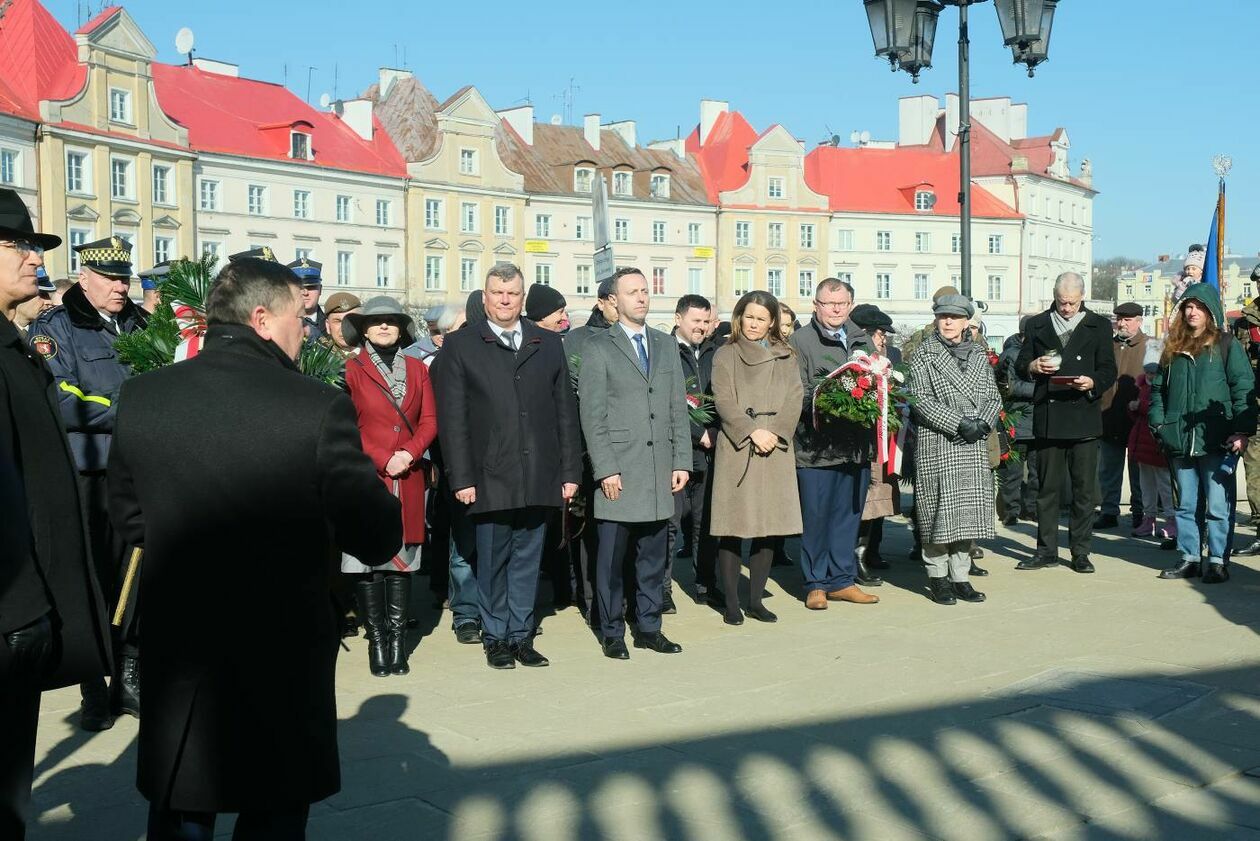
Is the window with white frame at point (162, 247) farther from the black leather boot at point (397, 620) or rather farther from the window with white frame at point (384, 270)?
the black leather boot at point (397, 620)

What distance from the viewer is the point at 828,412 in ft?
31.3

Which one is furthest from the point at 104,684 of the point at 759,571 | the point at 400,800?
the point at 759,571

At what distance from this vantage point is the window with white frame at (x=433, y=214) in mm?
71188

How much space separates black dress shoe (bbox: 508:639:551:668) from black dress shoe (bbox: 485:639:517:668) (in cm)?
3

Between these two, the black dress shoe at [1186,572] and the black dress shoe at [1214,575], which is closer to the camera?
the black dress shoe at [1214,575]

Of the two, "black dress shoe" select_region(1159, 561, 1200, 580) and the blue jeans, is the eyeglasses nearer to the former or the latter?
the blue jeans

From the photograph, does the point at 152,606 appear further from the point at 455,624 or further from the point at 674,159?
the point at 674,159

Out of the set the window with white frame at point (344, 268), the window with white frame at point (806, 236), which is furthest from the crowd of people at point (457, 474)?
the window with white frame at point (806, 236)

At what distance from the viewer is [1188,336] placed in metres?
10.8

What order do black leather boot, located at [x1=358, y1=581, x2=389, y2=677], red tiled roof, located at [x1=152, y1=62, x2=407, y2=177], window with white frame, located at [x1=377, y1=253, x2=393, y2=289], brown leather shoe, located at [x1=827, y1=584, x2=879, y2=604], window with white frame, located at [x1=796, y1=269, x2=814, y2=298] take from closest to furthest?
black leather boot, located at [x1=358, y1=581, x2=389, y2=677]
brown leather shoe, located at [x1=827, y1=584, x2=879, y2=604]
red tiled roof, located at [x1=152, y1=62, x2=407, y2=177]
window with white frame, located at [x1=377, y1=253, x2=393, y2=289]
window with white frame, located at [x1=796, y1=269, x2=814, y2=298]

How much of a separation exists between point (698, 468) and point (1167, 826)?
17.9ft

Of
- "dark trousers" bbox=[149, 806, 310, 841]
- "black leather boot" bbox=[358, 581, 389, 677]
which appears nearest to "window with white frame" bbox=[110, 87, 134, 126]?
"black leather boot" bbox=[358, 581, 389, 677]

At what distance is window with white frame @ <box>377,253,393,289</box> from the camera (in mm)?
69312

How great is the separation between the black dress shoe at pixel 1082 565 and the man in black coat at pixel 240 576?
28.4 feet
